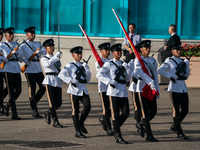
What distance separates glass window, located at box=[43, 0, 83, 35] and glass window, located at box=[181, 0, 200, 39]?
13.0ft

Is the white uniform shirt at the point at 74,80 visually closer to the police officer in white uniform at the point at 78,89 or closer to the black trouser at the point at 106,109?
the police officer in white uniform at the point at 78,89

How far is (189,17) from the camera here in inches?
877

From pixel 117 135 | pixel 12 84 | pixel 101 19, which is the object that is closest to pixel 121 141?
pixel 117 135

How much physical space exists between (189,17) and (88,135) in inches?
489

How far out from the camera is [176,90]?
35.3 feet

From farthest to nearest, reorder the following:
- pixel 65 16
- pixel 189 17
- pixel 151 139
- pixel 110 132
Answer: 1. pixel 65 16
2. pixel 189 17
3. pixel 110 132
4. pixel 151 139

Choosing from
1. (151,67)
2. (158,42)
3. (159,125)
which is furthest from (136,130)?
(158,42)

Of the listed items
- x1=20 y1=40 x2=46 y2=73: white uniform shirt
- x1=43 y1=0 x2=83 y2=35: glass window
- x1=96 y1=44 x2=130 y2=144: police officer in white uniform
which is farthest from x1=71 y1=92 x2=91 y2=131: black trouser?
x1=43 y1=0 x2=83 y2=35: glass window

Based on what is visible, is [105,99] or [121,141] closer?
[121,141]

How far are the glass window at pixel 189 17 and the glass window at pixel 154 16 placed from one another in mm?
420

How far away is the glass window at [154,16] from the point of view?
2211 centimetres

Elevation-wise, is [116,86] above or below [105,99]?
above

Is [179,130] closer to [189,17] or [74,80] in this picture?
[74,80]

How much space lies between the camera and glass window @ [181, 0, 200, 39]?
72.8 feet
